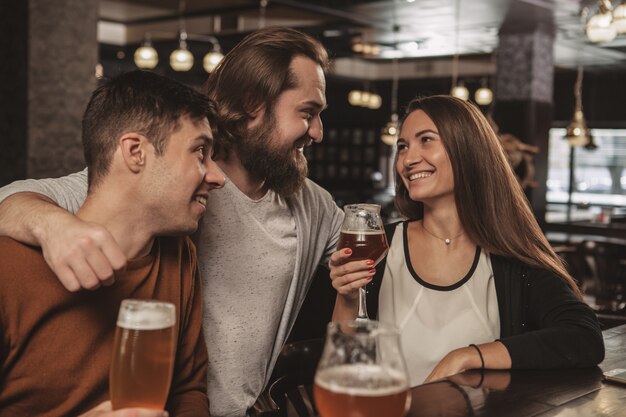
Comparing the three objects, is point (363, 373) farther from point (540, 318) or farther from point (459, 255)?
point (459, 255)

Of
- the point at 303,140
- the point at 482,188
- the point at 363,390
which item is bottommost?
the point at 363,390

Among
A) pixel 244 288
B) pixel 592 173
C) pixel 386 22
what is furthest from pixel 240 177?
pixel 592 173

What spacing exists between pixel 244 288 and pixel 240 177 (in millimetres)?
344

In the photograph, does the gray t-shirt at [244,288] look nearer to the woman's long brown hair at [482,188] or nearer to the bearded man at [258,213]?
the bearded man at [258,213]

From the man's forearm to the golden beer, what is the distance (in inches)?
27.2

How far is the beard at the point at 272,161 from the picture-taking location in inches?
81.2

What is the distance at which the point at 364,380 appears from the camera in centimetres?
93

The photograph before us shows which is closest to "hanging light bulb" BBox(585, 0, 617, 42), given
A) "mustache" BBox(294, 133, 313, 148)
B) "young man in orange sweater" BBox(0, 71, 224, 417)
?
"mustache" BBox(294, 133, 313, 148)

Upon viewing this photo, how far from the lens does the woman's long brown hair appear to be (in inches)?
84.0

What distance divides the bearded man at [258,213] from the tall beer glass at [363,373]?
1067 mm

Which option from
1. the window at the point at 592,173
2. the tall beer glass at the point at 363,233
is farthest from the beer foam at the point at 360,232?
the window at the point at 592,173

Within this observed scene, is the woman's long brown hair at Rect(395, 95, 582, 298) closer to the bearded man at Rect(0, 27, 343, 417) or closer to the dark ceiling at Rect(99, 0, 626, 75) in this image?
the bearded man at Rect(0, 27, 343, 417)

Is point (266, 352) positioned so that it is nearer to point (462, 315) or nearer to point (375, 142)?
point (462, 315)

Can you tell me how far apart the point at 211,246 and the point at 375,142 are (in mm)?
14024
